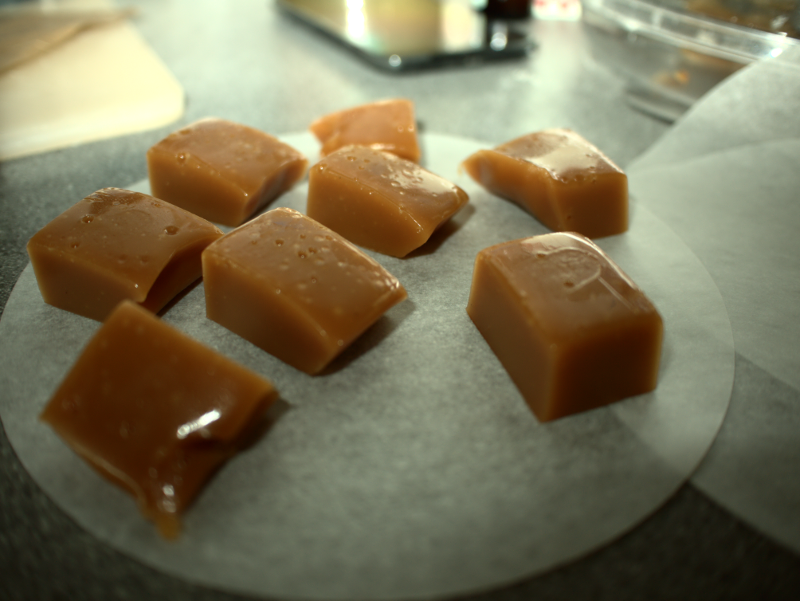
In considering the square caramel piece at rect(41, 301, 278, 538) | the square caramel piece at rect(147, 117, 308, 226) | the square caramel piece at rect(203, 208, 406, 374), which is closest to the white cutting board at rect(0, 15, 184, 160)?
the square caramel piece at rect(147, 117, 308, 226)

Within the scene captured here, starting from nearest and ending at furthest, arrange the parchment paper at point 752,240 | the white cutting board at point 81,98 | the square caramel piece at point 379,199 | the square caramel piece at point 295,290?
the parchment paper at point 752,240
the square caramel piece at point 295,290
the square caramel piece at point 379,199
the white cutting board at point 81,98

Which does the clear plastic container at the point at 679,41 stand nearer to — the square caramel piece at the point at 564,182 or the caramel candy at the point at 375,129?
the square caramel piece at the point at 564,182

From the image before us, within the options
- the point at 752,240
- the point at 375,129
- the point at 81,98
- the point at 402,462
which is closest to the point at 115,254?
the point at 402,462

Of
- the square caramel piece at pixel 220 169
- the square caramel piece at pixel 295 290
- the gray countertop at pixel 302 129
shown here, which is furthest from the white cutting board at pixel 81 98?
the square caramel piece at pixel 295 290

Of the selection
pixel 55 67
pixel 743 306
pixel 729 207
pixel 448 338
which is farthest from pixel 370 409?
pixel 55 67

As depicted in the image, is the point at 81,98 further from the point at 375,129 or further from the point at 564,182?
the point at 564,182

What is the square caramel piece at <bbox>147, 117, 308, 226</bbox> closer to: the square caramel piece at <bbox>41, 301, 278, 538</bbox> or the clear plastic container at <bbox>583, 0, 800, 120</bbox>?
the square caramel piece at <bbox>41, 301, 278, 538</bbox>
